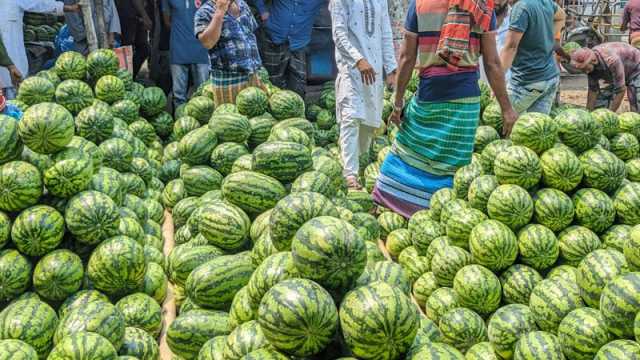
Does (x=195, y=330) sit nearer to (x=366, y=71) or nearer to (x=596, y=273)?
(x=596, y=273)

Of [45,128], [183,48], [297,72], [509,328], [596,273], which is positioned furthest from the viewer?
[297,72]

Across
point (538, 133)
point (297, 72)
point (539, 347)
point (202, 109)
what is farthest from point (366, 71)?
point (539, 347)

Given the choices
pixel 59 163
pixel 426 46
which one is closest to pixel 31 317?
pixel 59 163

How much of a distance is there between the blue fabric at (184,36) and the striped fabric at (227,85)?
2354 mm

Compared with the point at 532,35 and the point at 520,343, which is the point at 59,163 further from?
the point at 532,35

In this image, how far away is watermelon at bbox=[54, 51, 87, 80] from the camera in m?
5.61

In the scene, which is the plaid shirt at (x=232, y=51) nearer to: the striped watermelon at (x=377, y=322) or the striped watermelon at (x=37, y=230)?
the striped watermelon at (x=37, y=230)

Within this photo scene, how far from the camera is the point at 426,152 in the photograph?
475cm

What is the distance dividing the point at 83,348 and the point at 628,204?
2.96m

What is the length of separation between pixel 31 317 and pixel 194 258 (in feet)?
2.46

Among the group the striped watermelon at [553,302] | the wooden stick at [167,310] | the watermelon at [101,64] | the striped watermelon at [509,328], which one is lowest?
the wooden stick at [167,310]

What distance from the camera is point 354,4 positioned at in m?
5.52

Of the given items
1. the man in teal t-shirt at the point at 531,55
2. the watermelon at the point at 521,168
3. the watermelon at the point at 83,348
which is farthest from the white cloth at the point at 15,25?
the watermelon at the point at 521,168

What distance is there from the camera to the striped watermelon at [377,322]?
1.80 meters
